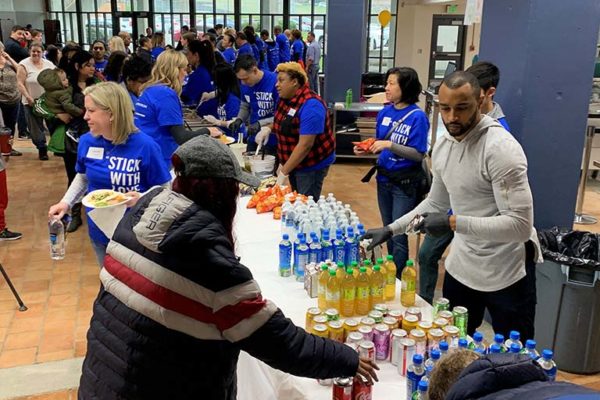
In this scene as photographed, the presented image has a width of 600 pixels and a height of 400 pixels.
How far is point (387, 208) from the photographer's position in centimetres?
420

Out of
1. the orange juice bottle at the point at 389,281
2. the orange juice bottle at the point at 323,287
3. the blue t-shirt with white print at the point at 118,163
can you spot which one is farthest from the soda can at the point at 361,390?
the blue t-shirt with white print at the point at 118,163

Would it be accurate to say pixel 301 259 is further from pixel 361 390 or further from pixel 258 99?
pixel 258 99

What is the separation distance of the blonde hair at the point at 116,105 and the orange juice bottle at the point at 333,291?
1377mm

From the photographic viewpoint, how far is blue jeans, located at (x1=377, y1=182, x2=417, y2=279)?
3.99 m

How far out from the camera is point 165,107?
4.10 metres

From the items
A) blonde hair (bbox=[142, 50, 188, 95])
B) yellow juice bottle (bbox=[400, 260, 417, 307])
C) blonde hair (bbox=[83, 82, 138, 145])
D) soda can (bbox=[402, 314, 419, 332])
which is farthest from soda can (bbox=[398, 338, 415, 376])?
blonde hair (bbox=[142, 50, 188, 95])

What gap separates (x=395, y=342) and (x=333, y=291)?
40 centimetres

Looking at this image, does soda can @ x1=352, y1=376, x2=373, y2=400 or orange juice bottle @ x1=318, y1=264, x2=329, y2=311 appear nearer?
soda can @ x1=352, y1=376, x2=373, y2=400

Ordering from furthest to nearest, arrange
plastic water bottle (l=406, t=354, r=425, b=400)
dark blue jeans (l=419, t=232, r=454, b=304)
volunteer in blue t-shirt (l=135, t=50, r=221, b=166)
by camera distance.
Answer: volunteer in blue t-shirt (l=135, t=50, r=221, b=166)
dark blue jeans (l=419, t=232, r=454, b=304)
plastic water bottle (l=406, t=354, r=425, b=400)

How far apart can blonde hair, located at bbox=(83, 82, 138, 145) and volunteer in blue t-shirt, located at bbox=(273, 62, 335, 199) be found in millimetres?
1515

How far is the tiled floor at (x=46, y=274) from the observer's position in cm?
365

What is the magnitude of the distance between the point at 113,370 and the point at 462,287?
1599mm

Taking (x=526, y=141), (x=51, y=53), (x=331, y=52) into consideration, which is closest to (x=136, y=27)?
(x=51, y=53)

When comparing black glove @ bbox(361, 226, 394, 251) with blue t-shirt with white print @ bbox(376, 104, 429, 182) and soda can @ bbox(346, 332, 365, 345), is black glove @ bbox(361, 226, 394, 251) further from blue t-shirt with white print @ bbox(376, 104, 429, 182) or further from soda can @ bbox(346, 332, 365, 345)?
blue t-shirt with white print @ bbox(376, 104, 429, 182)
